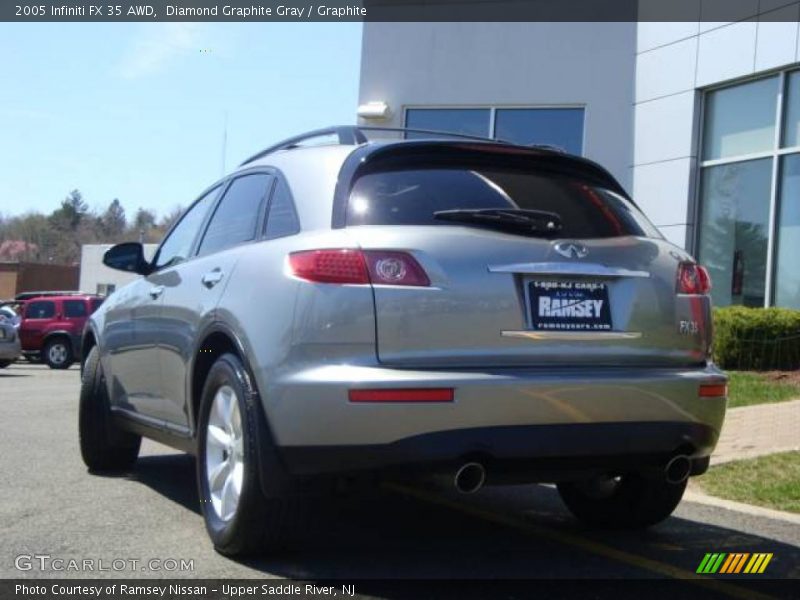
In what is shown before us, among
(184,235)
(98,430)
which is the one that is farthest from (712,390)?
(98,430)

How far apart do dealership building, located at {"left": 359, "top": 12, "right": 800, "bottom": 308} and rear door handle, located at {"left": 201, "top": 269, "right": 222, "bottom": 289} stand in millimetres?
10550

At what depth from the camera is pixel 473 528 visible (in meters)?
5.06

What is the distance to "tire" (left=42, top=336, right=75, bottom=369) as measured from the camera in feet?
76.0

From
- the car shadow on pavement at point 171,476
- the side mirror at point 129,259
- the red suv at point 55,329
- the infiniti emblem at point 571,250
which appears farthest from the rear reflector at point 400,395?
the red suv at point 55,329

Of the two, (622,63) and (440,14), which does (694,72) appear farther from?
(440,14)

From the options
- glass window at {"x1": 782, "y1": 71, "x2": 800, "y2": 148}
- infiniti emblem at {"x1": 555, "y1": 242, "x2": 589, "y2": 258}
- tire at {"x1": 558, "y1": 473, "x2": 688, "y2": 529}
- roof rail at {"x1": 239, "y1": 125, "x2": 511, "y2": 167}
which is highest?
glass window at {"x1": 782, "y1": 71, "x2": 800, "y2": 148}

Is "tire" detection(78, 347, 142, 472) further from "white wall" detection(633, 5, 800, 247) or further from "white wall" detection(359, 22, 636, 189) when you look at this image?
"white wall" detection(359, 22, 636, 189)

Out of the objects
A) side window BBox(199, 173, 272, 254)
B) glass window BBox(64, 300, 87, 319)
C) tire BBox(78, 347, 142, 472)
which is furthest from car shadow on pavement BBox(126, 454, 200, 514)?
glass window BBox(64, 300, 87, 319)

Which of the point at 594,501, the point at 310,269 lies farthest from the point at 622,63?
the point at 310,269

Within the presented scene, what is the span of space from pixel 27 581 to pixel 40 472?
8.67 feet

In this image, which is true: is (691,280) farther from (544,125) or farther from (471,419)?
(544,125)

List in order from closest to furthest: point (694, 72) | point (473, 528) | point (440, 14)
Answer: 1. point (473, 528)
2. point (694, 72)
3. point (440, 14)

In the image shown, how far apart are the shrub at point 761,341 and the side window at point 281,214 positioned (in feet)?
28.5

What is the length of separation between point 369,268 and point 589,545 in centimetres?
199
